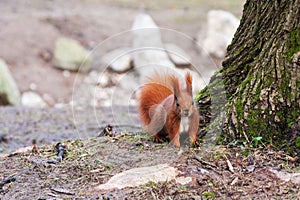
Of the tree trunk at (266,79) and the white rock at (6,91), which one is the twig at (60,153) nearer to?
the tree trunk at (266,79)

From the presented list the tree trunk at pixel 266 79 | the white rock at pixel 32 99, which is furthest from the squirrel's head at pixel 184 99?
the white rock at pixel 32 99

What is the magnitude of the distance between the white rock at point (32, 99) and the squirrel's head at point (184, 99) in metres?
7.34

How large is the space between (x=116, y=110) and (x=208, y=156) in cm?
454

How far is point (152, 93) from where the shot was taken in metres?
3.33

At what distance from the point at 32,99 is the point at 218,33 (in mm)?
4954

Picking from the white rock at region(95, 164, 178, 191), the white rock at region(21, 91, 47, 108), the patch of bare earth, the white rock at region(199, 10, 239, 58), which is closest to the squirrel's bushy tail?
the patch of bare earth

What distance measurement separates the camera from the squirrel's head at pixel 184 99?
112 inches

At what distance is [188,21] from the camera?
45.0 feet

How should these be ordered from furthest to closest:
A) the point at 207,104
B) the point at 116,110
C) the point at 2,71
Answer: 1. the point at 2,71
2. the point at 116,110
3. the point at 207,104

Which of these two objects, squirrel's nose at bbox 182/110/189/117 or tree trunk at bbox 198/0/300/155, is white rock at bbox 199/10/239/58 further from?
squirrel's nose at bbox 182/110/189/117

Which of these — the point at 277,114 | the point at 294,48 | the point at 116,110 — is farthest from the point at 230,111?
the point at 116,110

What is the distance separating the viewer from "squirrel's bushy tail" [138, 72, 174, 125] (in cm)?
327

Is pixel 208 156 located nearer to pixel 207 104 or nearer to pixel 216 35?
pixel 207 104

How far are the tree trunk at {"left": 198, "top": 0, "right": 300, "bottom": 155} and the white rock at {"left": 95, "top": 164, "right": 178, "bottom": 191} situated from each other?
0.50m
